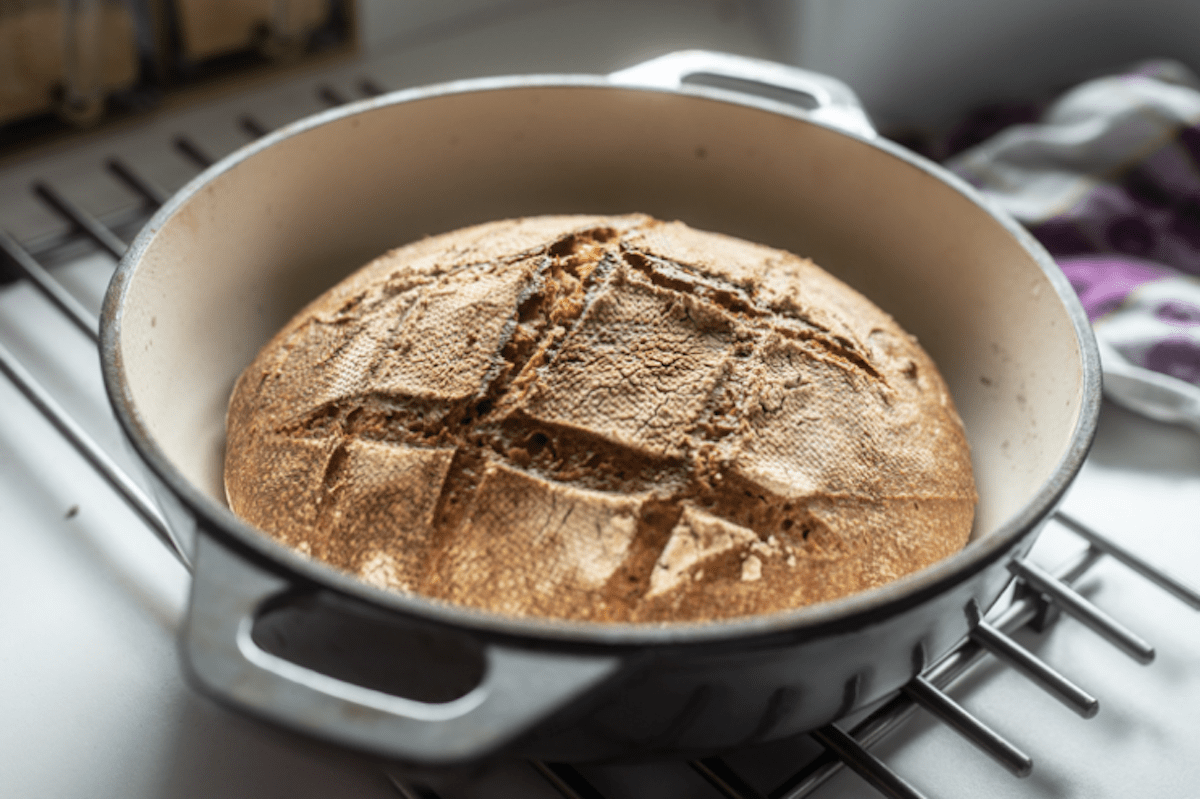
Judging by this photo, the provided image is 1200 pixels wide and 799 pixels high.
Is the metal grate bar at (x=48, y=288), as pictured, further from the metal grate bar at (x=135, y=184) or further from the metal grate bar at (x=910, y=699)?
the metal grate bar at (x=910, y=699)

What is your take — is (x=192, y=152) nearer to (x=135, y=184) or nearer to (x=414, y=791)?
(x=135, y=184)

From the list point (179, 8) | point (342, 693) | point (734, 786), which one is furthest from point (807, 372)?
point (179, 8)

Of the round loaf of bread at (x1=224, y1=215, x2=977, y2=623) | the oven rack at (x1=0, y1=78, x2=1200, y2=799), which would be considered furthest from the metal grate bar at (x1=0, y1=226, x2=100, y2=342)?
the round loaf of bread at (x1=224, y1=215, x2=977, y2=623)

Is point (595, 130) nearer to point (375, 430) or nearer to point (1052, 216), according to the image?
point (375, 430)

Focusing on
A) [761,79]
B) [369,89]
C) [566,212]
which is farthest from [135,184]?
[761,79]

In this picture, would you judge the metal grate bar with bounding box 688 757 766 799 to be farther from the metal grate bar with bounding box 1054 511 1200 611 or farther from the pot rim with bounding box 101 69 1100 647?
the metal grate bar with bounding box 1054 511 1200 611
